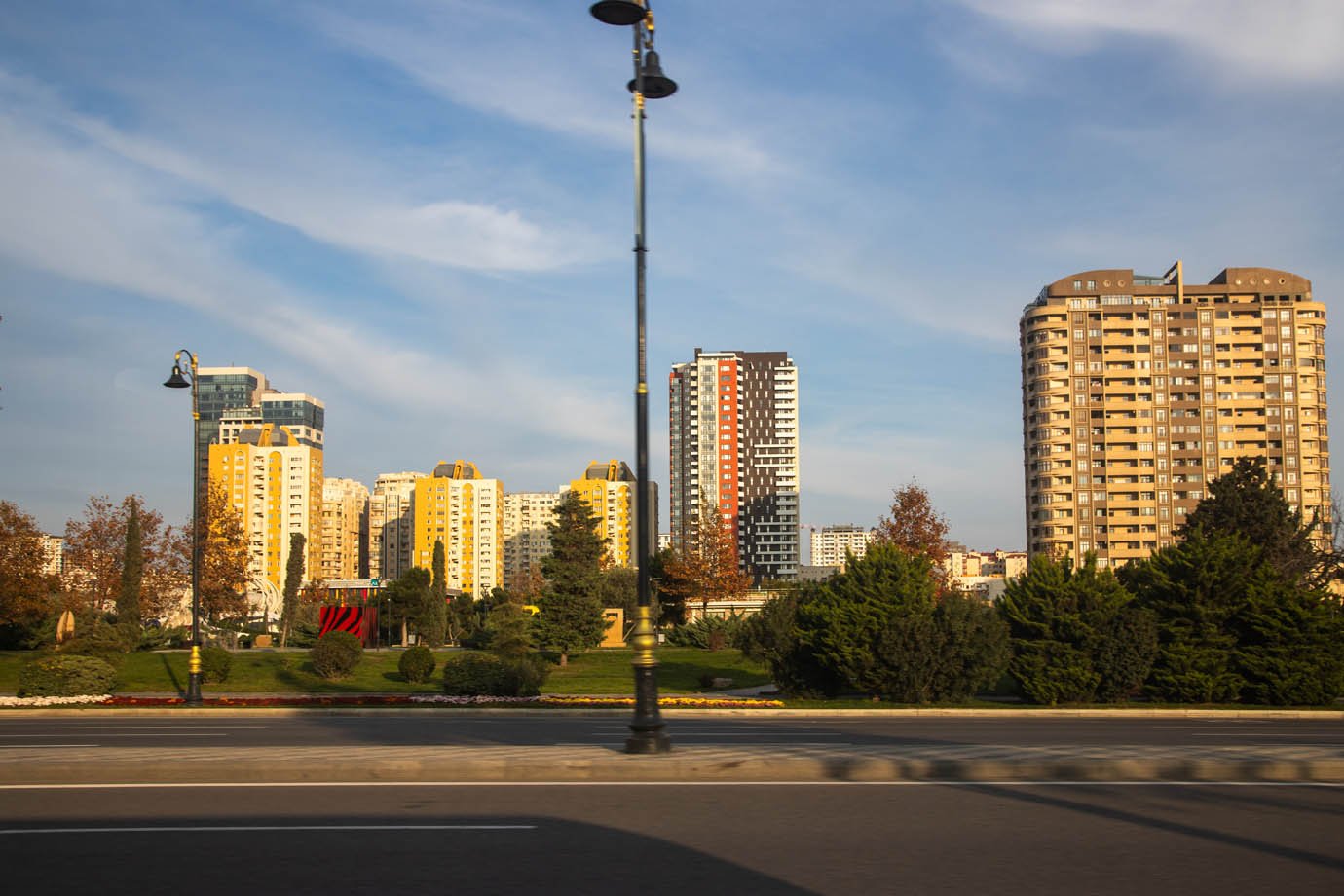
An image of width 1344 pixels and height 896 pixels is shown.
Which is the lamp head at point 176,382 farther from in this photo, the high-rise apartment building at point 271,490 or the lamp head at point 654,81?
the high-rise apartment building at point 271,490

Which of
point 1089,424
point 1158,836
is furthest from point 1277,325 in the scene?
point 1158,836

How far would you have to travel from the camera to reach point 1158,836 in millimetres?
8172

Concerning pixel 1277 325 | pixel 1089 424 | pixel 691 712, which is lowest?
pixel 691 712

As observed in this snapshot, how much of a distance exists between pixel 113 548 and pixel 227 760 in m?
57.9

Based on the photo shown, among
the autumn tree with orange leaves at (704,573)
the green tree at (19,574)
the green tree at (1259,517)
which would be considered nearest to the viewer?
the green tree at (19,574)

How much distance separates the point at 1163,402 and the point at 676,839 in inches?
5160

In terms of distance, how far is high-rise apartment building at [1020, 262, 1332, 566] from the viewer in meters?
122

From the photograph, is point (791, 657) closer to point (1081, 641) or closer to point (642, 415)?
point (1081, 641)

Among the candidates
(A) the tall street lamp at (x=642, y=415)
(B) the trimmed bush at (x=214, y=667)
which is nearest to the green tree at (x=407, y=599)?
(B) the trimmed bush at (x=214, y=667)

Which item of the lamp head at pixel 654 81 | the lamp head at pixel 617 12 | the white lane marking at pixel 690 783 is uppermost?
the lamp head at pixel 617 12

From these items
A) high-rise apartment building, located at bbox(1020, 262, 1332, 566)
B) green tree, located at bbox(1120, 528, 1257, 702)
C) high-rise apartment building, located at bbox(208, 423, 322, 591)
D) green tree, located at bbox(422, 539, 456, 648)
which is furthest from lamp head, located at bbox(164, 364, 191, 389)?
high-rise apartment building, located at bbox(208, 423, 322, 591)

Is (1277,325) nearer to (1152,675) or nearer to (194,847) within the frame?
(1152,675)

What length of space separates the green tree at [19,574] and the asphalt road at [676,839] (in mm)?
40259

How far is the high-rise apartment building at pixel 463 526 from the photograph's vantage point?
18688 centimetres
